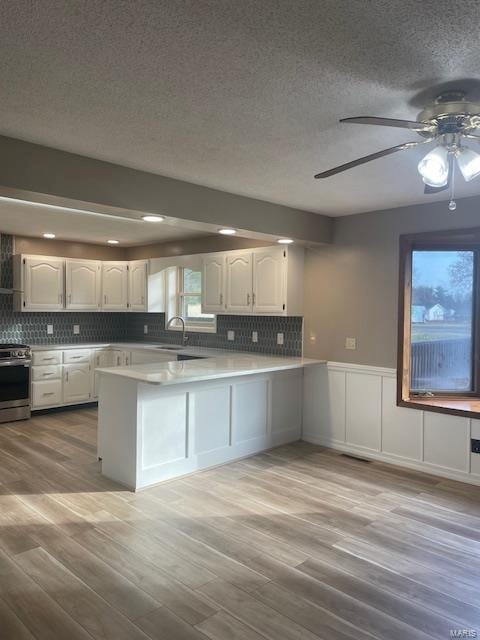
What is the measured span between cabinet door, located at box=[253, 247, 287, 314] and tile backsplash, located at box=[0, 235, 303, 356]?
37 cm

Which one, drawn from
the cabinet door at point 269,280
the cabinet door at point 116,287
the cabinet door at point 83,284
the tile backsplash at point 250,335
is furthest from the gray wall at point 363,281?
the cabinet door at point 83,284

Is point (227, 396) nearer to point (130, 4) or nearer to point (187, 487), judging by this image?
point (187, 487)

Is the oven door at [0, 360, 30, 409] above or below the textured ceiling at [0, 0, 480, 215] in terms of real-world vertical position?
below

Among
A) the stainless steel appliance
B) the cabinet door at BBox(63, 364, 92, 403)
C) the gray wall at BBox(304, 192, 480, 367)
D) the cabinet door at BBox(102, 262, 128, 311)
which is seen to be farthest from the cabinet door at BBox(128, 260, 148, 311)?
the gray wall at BBox(304, 192, 480, 367)

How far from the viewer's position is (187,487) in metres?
3.71

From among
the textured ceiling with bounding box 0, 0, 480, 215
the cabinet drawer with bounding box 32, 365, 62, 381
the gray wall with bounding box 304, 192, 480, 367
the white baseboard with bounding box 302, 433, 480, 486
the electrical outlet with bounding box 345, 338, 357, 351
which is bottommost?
the white baseboard with bounding box 302, 433, 480, 486

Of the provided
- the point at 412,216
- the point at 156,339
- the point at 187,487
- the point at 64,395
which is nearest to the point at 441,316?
the point at 412,216

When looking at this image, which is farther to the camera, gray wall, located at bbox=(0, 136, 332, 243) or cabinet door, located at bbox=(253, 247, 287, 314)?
cabinet door, located at bbox=(253, 247, 287, 314)

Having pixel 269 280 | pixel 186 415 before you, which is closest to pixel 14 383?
pixel 186 415

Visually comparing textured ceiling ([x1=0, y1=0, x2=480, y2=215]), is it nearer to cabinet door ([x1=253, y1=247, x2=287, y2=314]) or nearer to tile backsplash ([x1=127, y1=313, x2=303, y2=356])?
cabinet door ([x1=253, y1=247, x2=287, y2=314])

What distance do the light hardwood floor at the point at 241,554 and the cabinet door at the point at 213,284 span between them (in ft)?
6.45

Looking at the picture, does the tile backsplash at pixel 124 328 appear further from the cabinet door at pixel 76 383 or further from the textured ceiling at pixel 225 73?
the textured ceiling at pixel 225 73

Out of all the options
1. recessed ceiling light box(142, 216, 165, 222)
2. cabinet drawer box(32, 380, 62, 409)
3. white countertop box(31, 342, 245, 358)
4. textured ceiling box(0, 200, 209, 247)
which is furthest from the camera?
cabinet drawer box(32, 380, 62, 409)

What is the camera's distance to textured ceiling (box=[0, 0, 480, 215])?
1.49 m
